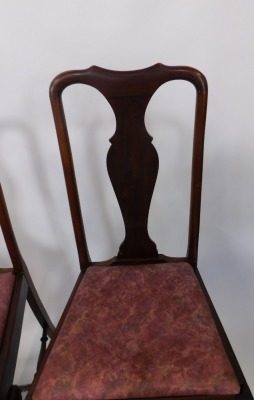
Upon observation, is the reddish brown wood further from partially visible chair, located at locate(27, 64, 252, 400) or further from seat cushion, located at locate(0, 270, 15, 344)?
seat cushion, located at locate(0, 270, 15, 344)

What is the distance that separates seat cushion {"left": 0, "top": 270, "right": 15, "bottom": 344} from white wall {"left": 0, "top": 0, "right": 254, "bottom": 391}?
0.93 ft

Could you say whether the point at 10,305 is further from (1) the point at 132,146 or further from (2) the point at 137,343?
(1) the point at 132,146

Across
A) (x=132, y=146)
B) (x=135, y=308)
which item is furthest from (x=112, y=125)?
(x=135, y=308)

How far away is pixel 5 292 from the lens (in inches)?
35.4

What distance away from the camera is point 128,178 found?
2.89 ft

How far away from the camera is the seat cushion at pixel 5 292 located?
84cm

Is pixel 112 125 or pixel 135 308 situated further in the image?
pixel 112 125

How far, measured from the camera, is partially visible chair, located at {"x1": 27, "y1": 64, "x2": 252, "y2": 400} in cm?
69

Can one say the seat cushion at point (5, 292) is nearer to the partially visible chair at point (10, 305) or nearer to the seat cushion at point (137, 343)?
A: the partially visible chair at point (10, 305)

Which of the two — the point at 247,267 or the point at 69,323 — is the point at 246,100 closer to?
the point at 247,267

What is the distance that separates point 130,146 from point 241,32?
0.41 meters

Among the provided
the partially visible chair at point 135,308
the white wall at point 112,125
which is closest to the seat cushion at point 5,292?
the partially visible chair at point 135,308

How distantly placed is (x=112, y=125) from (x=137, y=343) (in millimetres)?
583

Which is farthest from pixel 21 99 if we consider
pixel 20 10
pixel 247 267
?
pixel 247 267
